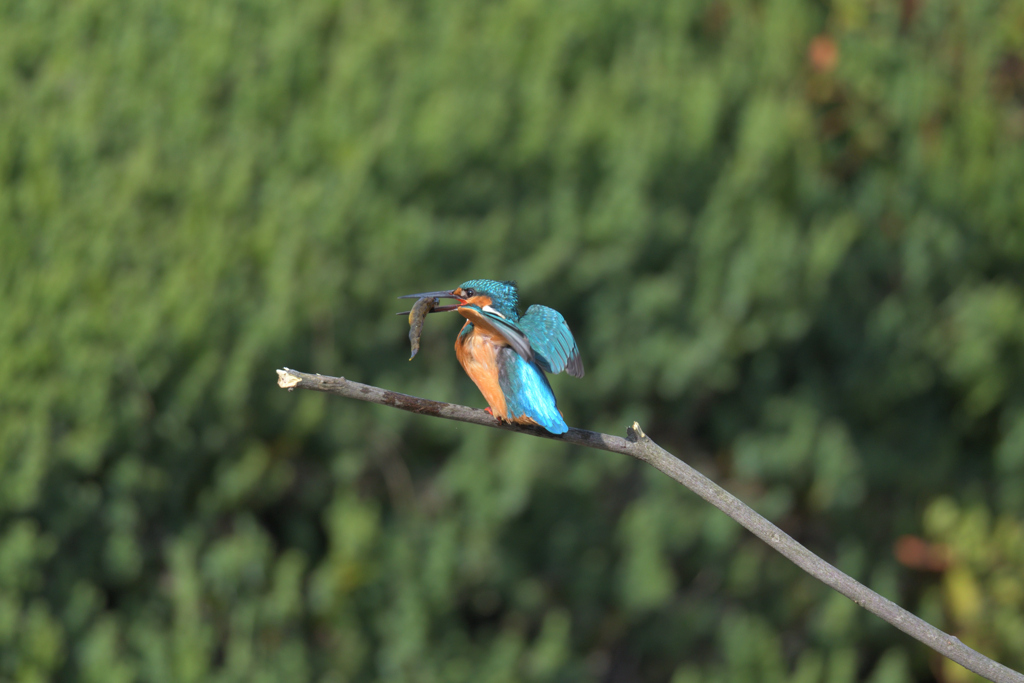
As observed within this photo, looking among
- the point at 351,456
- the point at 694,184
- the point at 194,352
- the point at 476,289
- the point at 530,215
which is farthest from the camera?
the point at 694,184

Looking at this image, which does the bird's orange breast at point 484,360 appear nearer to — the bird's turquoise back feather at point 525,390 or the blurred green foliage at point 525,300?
the bird's turquoise back feather at point 525,390

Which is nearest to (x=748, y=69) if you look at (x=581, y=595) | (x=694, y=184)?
(x=694, y=184)

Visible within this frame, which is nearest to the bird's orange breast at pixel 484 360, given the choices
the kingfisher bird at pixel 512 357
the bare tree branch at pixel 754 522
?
Answer: the kingfisher bird at pixel 512 357

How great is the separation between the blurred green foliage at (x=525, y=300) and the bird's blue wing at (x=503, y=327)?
1729 millimetres

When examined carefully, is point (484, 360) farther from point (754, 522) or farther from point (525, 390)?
point (754, 522)

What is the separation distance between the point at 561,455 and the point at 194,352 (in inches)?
48.7

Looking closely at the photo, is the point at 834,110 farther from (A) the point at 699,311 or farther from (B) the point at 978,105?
(A) the point at 699,311

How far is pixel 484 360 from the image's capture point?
1.30 m

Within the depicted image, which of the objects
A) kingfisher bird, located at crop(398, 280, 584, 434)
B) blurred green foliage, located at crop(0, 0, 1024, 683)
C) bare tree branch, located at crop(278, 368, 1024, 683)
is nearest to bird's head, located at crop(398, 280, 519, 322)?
kingfisher bird, located at crop(398, 280, 584, 434)

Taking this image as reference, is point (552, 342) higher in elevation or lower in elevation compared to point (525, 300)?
lower

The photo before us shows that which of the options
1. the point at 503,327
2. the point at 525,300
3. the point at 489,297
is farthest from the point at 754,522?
the point at 525,300

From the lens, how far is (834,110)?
12.6ft

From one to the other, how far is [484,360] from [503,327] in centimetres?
17

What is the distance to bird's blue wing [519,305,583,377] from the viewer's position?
127cm
